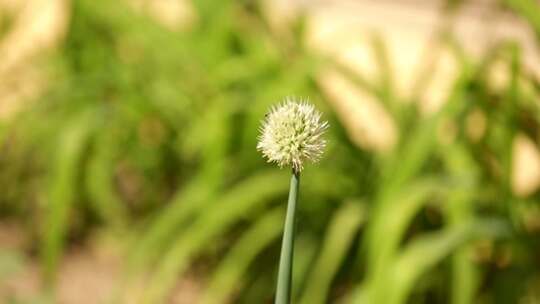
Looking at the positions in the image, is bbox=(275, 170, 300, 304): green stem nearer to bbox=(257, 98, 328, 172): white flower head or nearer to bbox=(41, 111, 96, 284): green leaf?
bbox=(257, 98, 328, 172): white flower head

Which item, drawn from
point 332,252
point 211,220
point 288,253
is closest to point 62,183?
point 211,220

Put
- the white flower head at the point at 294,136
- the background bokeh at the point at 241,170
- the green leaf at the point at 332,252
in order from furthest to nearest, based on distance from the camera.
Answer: the green leaf at the point at 332,252 → the background bokeh at the point at 241,170 → the white flower head at the point at 294,136

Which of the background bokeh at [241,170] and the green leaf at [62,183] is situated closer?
the background bokeh at [241,170]

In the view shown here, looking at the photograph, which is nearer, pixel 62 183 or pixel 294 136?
pixel 294 136

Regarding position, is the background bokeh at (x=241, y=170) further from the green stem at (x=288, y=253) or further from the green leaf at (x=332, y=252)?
the green stem at (x=288, y=253)

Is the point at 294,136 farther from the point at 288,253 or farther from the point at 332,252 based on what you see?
the point at 332,252

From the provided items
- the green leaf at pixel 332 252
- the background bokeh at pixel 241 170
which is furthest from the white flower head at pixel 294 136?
the green leaf at pixel 332 252

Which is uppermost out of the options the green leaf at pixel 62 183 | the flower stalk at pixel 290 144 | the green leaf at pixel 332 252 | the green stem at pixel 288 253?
the green leaf at pixel 62 183

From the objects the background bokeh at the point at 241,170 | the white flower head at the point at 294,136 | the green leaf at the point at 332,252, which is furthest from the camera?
the green leaf at the point at 332,252
